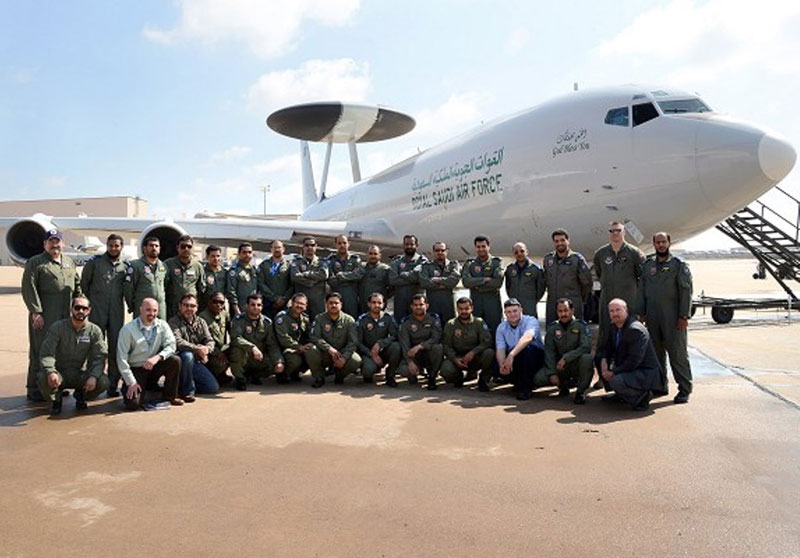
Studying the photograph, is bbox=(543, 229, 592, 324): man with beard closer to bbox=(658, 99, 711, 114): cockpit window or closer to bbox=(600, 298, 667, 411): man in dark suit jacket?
bbox=(600, 298, 667, 411): man in dark suit jacket

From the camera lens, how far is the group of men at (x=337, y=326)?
5320 mm

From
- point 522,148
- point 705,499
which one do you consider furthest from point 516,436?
point 522,148

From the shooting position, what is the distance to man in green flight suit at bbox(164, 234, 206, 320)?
6465 mm

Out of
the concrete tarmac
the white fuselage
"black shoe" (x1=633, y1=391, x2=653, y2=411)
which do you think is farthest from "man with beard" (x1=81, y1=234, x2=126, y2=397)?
the white fuselage

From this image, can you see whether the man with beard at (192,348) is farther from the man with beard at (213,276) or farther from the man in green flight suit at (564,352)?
the man in green flight suit at (564,352)

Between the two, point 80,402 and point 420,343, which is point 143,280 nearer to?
point 80,402

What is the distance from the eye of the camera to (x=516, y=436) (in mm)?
4285

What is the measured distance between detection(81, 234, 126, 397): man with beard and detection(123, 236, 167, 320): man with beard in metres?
0.07

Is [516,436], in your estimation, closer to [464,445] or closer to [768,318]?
[464,445]

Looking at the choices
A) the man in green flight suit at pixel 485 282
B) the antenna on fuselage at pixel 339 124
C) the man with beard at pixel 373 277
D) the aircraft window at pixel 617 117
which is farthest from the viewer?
the antenna on fuselage at pixel 339 124

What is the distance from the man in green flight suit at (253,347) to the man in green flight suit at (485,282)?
2.34 m

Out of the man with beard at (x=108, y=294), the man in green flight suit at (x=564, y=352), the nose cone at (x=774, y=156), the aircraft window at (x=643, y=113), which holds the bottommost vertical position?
the man in green flight suit at (x=564, y=352)

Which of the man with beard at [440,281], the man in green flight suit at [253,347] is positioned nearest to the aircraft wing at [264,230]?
the man with beard at [440,281]

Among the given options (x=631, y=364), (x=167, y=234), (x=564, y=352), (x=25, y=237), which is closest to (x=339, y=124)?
(x=25, y=237)
